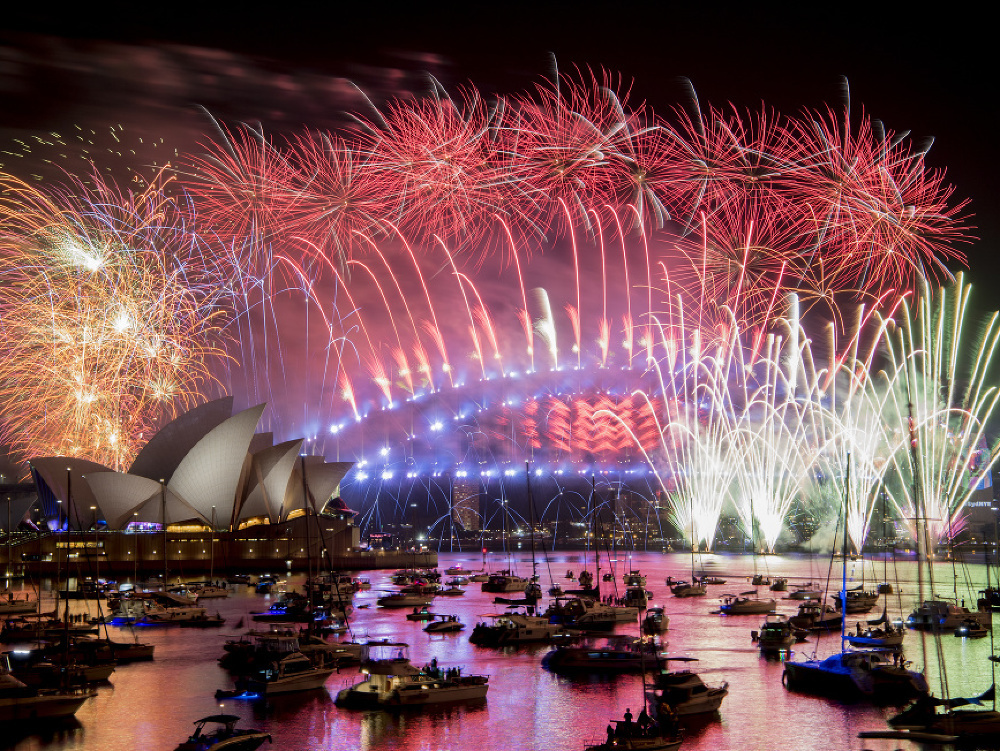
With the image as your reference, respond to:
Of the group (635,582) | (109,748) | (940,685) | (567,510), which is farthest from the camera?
(567,510)

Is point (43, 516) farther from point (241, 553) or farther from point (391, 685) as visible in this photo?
point (391, 685)

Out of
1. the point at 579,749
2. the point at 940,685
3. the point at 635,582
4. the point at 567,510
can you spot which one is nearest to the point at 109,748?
the point at 579,749

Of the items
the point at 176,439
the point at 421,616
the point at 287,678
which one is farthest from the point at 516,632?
the point at 176,439

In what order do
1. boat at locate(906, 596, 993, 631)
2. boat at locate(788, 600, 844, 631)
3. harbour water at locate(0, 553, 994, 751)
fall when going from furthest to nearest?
boat at locate(788, 600, 844, 631) → boat at locate(906, 596, 993, 631) → harbour water at locate(0, 553, 994, 751)

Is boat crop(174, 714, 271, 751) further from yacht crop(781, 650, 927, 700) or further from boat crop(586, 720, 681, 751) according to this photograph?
yacht crop(781, 650, 927, 700)

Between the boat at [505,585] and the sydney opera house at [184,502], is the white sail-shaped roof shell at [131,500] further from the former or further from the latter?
the boat at [505,585]

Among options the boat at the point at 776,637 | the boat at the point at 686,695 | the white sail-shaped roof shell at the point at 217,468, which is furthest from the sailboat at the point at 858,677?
the white sail-shaped roof shell at the point at 217,468

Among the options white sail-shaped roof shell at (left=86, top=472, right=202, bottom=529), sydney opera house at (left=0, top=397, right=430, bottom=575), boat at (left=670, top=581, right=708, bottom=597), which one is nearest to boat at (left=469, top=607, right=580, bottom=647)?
boat at (left=670, top=581, right=708, bottom=597)

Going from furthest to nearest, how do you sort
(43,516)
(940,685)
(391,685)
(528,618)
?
1. (43,516)
2. (528,618)
3. (940,685)
4. (391,685)
